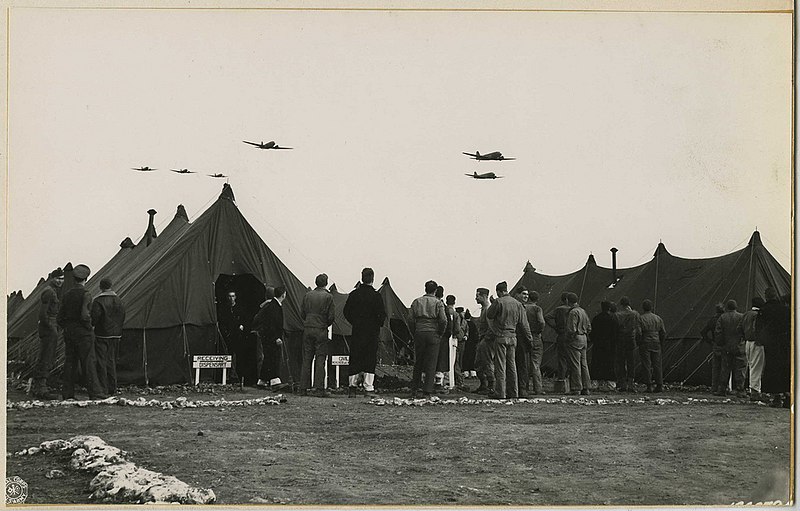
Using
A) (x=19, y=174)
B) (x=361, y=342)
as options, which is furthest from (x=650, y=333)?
(x=19, y=174)

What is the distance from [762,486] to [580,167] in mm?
3139

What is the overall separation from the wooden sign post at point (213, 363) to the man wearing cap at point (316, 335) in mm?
693

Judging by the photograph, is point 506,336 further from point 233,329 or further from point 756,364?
point 233,329

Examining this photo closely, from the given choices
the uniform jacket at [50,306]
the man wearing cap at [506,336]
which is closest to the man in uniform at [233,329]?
the uniform jacket at [50,306]

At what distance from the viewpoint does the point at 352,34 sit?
8.54m

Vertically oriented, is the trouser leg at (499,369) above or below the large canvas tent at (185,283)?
below

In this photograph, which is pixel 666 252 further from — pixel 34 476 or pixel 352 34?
pixel 34 476

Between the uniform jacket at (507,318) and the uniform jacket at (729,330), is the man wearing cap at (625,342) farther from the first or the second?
the uniform jacket at (507,318)

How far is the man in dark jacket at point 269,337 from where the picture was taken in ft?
29.8

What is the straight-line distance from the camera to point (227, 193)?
8641 millimetres

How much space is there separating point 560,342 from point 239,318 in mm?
3099

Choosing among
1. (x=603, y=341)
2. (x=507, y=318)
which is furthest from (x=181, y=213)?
(x=603, y=341)

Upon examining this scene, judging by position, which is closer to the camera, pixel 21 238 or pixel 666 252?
pixel 21 238

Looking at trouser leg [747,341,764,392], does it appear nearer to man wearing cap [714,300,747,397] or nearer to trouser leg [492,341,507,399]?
man wearing cap [714,300,747,397]
